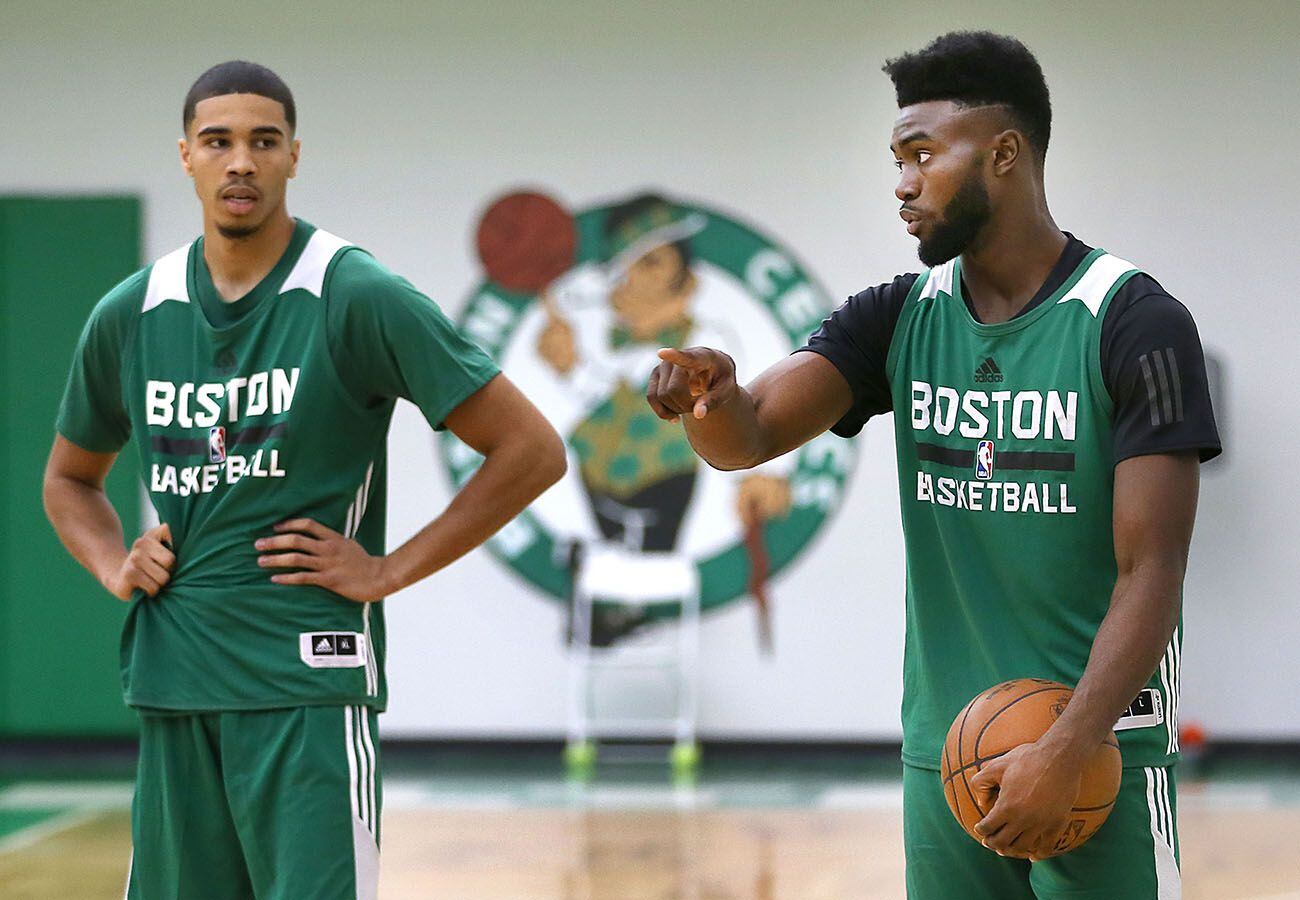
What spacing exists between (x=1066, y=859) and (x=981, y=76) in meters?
1.05

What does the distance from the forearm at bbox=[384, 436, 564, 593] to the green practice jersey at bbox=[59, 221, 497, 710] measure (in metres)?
0.12

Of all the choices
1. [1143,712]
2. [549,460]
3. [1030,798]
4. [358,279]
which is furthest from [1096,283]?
[358,279]

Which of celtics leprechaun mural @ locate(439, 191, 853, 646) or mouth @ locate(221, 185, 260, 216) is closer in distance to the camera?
mouth @ locate(221, 185, 260, 216)

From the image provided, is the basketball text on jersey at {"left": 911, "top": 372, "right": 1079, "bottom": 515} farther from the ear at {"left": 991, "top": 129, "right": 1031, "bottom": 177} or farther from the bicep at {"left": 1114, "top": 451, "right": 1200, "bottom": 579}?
the ear at {"left": 991, "top": 129, "right": 1031, "bottom": 177}

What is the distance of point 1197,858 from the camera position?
579 cm

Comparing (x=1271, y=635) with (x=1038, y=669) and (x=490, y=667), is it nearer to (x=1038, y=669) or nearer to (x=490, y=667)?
(x=490, y=667)

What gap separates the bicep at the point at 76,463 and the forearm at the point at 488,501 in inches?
25.0

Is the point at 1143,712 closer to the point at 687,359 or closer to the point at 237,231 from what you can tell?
the point at 687,359

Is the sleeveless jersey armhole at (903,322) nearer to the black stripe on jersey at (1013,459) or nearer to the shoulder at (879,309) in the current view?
the shoulder at (879,309)

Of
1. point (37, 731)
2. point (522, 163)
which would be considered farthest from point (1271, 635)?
point (37, 731)

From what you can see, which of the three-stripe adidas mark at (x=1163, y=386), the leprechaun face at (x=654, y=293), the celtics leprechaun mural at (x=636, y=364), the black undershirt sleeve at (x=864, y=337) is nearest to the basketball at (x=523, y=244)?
the celtics leprechaun mural at (x=636, y=364)

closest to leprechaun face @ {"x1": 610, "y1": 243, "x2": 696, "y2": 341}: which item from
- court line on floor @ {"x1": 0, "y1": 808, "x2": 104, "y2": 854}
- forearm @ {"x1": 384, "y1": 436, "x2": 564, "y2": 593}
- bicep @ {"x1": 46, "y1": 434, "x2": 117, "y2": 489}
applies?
court line on floor @ {"x1": 0, "y1": 808, "x2": 104, "y2": 854}

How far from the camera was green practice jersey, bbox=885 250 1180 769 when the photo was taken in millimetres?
2203

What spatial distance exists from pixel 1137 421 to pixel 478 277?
21.1ft
